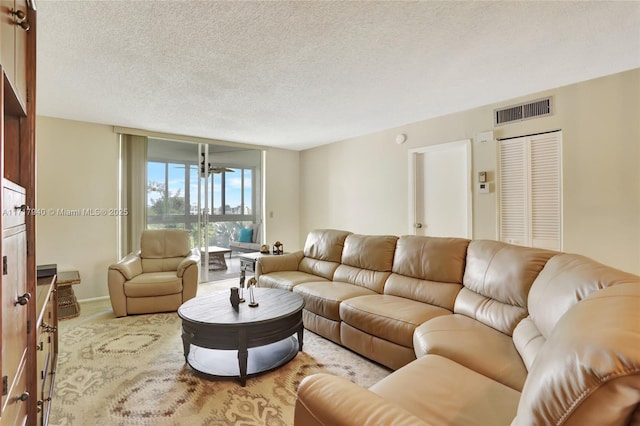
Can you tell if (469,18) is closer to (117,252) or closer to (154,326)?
(154,326)

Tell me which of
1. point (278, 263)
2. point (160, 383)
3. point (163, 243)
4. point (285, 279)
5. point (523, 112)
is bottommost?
point (160, 383)

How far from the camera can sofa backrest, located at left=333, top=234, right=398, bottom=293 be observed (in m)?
3.16

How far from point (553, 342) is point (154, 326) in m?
3.58

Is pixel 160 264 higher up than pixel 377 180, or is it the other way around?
pixel 377 180

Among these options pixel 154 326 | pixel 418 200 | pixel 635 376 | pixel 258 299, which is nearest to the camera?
pixel 635 376

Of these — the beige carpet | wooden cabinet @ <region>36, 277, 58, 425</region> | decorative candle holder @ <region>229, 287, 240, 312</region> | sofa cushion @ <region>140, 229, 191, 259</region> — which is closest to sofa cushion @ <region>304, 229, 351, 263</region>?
the beige carpet

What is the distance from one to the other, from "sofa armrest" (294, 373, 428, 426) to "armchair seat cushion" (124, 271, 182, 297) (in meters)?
3.12

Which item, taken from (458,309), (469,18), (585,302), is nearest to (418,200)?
(458,309)

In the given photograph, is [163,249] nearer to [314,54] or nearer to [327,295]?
[327,295]

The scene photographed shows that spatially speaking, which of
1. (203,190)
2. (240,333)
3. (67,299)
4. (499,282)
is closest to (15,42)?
(240,333)

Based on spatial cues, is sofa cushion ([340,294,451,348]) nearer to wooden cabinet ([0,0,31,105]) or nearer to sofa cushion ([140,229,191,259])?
wooden cabinet ([0,0,31,105])

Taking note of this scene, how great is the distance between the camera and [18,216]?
1157 mm

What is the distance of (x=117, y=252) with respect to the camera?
457 cm

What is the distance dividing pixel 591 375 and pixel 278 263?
11.5ft
